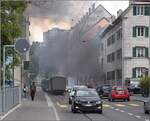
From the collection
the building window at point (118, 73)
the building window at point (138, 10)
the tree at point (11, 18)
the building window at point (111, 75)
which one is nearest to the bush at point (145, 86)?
the building window at point (138, 10)

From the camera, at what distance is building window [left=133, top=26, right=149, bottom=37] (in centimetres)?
8844

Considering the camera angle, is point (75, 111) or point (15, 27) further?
point (75, 111)

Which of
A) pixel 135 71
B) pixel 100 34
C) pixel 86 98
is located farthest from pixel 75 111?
pixel 100 34

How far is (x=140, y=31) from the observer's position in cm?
8931

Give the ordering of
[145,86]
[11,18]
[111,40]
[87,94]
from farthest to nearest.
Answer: [111,40], [145,86], [87,94], [11,18]

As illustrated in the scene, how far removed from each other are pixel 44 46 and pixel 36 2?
54736mm

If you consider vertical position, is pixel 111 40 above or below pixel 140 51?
above

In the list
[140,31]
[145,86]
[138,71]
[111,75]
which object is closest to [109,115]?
[145,86]

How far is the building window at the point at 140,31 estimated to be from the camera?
8844cm

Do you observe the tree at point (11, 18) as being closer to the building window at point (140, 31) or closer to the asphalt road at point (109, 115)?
the asphalt road at point (109, 115)

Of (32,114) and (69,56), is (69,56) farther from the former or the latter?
(32,114)

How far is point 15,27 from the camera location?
3216 centimetres

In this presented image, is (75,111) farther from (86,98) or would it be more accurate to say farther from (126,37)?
(126,37)

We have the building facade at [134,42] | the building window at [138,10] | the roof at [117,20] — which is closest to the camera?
the building facade at [134,42]
